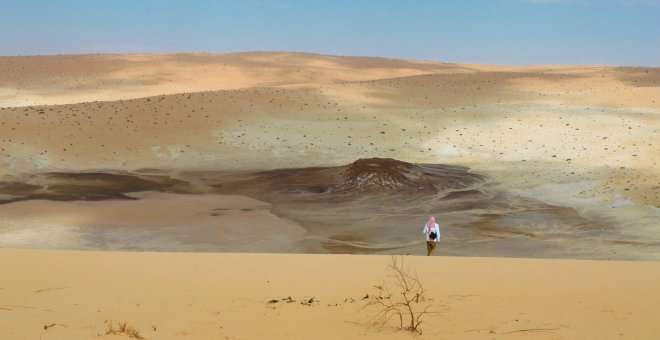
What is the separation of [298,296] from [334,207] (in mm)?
12420

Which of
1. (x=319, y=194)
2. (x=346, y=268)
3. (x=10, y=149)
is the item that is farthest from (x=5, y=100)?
(x=346, y=268)

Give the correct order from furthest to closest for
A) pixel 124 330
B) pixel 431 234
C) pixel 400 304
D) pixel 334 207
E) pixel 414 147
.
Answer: pixel 414 147
pixel 334 207
pixel 431 234
pixel 400 304
pixel 124 330

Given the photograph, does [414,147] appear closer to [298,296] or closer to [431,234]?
[431,234]

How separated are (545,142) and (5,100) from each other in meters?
29.1

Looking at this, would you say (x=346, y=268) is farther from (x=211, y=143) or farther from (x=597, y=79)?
(x=597, y=79)

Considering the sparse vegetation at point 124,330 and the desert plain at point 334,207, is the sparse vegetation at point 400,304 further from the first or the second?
the sparse vegetation at point 124,330

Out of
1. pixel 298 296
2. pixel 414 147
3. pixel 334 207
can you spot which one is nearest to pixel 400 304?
pixel 298 296

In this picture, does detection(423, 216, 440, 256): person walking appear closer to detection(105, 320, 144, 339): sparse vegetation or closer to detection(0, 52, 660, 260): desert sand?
detection(0, 52, 660, 260): desert sand

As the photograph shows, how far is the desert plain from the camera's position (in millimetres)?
7270

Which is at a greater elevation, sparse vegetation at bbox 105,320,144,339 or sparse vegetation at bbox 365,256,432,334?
sparse vegetation at bbox 105,320,144,339

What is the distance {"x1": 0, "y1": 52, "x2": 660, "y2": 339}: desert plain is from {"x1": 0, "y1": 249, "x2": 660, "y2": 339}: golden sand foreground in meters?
0.04

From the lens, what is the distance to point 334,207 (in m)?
20.4

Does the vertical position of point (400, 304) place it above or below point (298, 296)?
above

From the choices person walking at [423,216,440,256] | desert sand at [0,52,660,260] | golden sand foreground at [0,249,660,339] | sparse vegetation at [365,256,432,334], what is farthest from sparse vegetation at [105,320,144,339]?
desert sand at [0,52,660,260]
